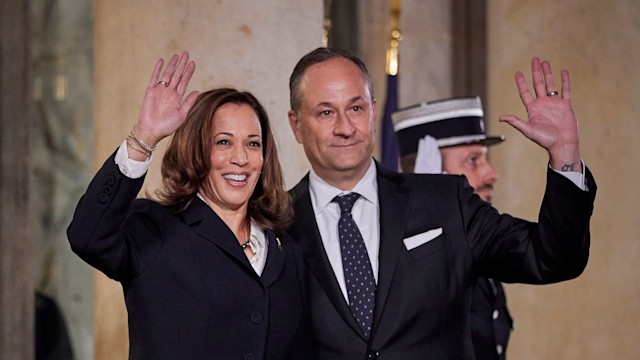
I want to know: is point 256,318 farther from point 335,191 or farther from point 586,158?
point 586,158

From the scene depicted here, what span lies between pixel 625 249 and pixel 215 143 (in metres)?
3.88

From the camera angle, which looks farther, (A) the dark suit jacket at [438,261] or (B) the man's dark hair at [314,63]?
(B) the man's dark hair at [314,63]

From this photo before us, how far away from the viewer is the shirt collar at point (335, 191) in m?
3.21

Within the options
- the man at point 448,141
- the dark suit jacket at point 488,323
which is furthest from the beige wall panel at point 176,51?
the dark suit jacket at point 488,323

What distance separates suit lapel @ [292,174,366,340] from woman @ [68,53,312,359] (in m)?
0.06

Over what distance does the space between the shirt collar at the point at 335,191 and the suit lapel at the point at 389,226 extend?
2 centimetres

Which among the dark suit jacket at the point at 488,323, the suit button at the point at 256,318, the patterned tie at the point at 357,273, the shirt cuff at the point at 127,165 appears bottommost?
the dark suit jacket at the point at 488,323

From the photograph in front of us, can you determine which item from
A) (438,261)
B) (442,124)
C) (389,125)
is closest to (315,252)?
A: (438,261)

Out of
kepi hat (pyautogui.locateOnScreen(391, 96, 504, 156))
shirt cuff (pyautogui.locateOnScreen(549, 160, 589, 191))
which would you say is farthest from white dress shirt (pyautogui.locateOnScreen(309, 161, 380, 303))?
kepi hat (pyautogui.locateOnScreen(391, 96, 504, 156))

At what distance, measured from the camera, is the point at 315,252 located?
3096mm

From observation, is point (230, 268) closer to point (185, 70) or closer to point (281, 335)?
point (281, 335)

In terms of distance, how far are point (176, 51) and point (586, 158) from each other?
2.92 meters

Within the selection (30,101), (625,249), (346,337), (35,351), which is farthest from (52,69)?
(625,249)

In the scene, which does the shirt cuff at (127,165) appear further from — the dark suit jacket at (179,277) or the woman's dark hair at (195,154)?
the woman's dark hair at (195,154)
